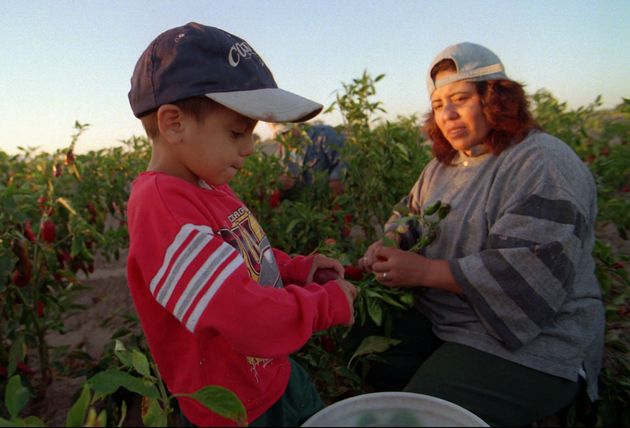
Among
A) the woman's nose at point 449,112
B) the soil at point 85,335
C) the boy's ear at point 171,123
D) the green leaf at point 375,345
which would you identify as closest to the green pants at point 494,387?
the green leaf at point 375,345

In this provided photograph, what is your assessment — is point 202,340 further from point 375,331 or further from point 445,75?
point 445,75

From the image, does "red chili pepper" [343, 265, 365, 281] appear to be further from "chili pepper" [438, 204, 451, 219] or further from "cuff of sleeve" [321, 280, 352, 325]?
"cuff of sleeve" [321, 280, 352, 325]

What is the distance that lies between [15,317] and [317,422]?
1.72m

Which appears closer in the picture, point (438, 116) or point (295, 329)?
point (295, 329)

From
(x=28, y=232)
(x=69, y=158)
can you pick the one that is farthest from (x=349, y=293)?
(x=69, y=158)

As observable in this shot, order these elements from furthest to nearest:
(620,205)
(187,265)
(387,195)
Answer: (387,195)
(620,205)
(187,265)

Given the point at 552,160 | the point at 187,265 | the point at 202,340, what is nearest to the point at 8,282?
the point at 202,340

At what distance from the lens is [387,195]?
249cm

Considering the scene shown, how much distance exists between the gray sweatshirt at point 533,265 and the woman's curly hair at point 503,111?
48mm

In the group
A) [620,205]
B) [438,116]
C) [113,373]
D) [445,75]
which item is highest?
[445,75]

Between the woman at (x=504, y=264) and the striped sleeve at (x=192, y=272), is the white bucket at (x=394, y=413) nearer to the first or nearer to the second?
the striped sleeve at (x=192, y=272)

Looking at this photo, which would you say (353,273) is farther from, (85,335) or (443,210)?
(85,335)

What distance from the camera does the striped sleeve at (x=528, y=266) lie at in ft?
4.05

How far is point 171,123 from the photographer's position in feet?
2.92
